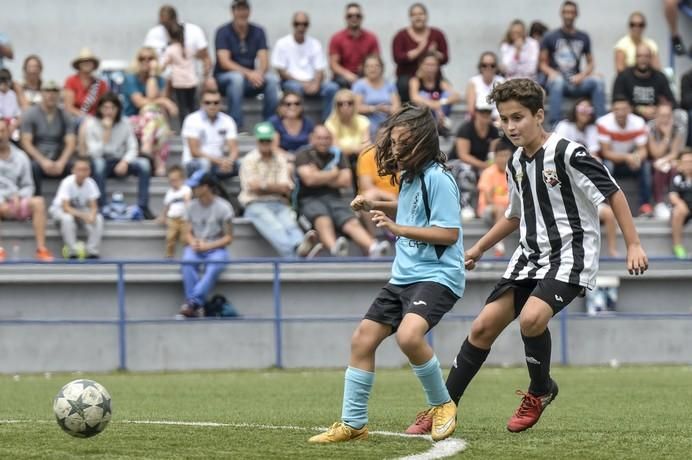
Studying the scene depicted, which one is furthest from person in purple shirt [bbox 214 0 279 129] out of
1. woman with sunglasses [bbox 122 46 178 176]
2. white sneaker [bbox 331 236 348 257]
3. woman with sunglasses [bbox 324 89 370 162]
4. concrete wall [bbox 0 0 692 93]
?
white sneaker [bbox 331 236 348 257]

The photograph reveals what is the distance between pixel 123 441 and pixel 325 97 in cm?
1120

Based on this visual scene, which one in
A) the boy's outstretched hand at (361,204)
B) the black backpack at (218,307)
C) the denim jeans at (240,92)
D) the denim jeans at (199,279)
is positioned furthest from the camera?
the denim jeans at (240,92)

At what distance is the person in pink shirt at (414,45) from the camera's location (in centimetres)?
1775

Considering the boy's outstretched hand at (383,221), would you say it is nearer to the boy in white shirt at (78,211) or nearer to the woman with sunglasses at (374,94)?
the boy in white shirt at (78,211)

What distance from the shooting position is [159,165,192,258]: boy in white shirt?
50.3ft

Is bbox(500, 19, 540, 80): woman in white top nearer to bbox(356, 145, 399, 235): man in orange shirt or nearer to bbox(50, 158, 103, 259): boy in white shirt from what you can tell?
bbox(356, 145, 399, 235): man in orange shirt

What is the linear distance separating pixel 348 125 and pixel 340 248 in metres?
2.02

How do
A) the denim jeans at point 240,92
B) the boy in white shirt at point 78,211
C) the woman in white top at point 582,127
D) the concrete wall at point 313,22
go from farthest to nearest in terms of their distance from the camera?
the concrete wall at point 313,22
the denim jeans at point 240,92
the woman in white top at point 582,127
the boy in white shirt at point 78,211

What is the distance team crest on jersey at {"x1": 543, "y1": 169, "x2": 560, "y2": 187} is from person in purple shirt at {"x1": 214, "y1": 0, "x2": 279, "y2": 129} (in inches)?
419

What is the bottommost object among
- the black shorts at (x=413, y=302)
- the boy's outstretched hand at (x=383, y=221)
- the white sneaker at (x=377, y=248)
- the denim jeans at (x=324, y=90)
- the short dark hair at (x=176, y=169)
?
the white sneaker at (x=377, y=248)

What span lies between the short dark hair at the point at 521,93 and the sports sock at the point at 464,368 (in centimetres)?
131

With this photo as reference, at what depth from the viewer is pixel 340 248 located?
15.0m

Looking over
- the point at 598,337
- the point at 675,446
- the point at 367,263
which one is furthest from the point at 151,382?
the point at 675,446

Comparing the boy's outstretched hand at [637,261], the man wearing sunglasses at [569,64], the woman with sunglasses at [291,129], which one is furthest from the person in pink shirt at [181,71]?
the boy's outstretched hand at [637,261]
